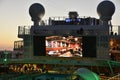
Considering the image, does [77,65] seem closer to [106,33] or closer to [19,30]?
[106,33]

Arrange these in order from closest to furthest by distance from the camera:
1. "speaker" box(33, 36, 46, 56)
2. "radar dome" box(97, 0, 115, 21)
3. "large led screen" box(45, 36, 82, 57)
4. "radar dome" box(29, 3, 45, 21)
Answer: "large led screen" box(45, 36, 82, 57), "radar dome" box(97, 0, 115, 21), "speaker" box(33, 36, 46, 56), "radar dome" box(29, 3, 45, 21)

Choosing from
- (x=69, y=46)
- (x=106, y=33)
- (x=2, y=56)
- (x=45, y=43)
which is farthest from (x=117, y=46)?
(x=2, y=56)

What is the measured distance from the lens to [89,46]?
5162 cm

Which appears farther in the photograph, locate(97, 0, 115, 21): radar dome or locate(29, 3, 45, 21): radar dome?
locate(29, 3, 45, 21): radar dome

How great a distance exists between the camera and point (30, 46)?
5400 centimetres

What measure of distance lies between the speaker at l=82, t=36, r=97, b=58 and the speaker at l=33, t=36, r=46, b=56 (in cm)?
630

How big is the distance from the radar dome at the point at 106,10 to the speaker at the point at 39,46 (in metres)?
9.67

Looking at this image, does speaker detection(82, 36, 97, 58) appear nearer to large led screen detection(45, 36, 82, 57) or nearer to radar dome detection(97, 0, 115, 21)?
large led screen detection(45, 36, 82, 57)

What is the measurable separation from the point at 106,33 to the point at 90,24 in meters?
3.52

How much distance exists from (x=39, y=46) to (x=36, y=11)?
6157 millimetres

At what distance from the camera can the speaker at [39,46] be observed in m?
53.5

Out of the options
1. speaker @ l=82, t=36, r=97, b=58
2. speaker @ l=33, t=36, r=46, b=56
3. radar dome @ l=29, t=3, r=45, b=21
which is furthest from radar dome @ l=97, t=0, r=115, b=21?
radar dome @ l=29, t=3, r=45, b=21

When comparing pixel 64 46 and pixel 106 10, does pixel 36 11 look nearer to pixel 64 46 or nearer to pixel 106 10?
pixel 64 46

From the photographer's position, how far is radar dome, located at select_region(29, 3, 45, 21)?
56.5m
